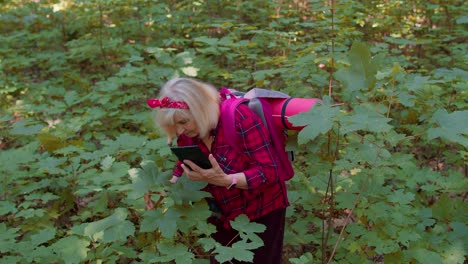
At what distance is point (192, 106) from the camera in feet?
6.51

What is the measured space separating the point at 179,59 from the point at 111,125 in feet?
3.70

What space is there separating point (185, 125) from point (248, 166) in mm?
391

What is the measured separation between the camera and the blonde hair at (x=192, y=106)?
1.99 m

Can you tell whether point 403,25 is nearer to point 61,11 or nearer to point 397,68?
point 397,68

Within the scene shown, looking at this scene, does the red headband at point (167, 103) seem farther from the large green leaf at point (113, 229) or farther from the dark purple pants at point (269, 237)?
the dark purple pants at point (269, 237)


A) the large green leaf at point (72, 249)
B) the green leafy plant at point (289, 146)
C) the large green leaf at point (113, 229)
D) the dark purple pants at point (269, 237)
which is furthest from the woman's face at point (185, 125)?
the large green leaf at point (72, 249)

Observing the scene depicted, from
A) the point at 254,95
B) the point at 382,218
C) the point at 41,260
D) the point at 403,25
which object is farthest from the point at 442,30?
the point at 41,260

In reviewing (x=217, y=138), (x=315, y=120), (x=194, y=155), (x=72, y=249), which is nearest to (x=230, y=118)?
(x=217, y=138)

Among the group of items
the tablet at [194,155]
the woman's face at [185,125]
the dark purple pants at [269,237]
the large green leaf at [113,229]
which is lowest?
the dark purple pants at [269,237]

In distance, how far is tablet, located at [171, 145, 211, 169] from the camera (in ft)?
6.38

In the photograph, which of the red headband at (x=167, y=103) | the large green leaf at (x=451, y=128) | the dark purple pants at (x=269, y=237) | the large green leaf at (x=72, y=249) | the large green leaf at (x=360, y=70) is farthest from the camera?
the dark purple pants at (x=269, y=237)

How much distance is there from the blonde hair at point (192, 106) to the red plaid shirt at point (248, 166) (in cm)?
9

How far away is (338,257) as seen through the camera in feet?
8.88

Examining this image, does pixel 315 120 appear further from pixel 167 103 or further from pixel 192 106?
pixel 167 103
